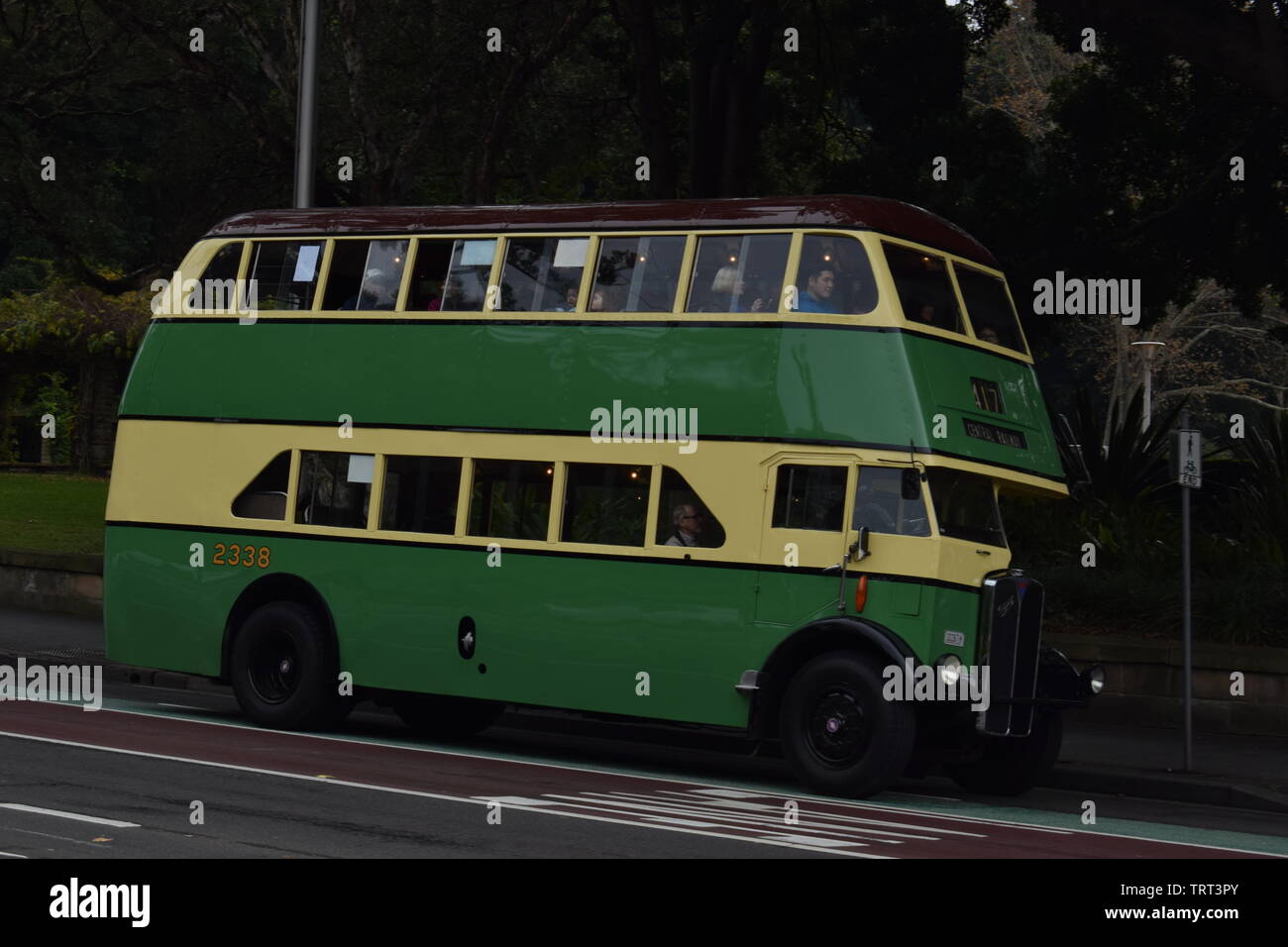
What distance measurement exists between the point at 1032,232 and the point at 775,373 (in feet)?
33.3

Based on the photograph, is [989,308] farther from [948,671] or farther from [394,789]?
[394,789]

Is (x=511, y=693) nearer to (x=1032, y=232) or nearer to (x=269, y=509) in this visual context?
(x=269, y=509)

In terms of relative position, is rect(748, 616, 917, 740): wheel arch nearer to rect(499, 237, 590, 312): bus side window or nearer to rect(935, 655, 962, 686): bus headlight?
rect(935, 655, 962, 686): bus headlight

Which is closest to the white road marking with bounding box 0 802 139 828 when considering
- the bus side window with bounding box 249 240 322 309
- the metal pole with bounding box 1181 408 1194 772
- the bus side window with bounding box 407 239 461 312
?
the bus side window with bounding box 407 239 461 312

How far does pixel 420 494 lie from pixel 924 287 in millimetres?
4299

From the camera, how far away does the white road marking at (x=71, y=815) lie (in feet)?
34.6

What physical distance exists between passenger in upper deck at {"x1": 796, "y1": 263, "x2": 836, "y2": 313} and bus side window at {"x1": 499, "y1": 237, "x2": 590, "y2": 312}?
1705mm

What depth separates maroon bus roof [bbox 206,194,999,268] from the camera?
14.3m

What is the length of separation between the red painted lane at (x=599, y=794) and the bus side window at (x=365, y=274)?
137 inches

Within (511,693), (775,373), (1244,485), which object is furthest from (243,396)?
(1244,485)

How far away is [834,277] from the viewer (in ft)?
46.5

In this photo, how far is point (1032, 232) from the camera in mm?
23547

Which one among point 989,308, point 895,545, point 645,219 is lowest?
point 895,545

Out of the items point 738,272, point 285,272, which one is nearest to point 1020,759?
point 738,272
